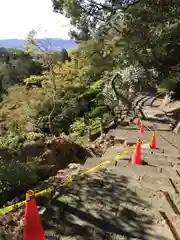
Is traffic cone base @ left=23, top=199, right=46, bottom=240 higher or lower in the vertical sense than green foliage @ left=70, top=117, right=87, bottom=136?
higher

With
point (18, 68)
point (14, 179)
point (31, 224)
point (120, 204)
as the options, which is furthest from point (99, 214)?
point (18, 68)

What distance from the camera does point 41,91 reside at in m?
17.2

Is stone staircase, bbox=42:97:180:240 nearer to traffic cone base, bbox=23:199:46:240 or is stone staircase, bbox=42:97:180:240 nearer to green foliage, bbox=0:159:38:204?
traffic cone base, bbox=23:199:46:240

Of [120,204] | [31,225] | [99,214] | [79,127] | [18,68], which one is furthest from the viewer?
[18,68]

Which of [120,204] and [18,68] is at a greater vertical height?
[120,204]

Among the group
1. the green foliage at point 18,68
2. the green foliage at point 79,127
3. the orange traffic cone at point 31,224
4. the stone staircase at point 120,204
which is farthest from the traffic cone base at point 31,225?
the green foliage at point 18,68

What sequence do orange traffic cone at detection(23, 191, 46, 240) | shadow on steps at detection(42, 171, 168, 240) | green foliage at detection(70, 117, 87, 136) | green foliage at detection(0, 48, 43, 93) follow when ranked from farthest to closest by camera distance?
1. green foliage at detection(0, 48, 43, 93)
2. green foliage at detection(70, 117, 87, 136)
3. shadow on steps at detection(42, 171, 168, 240)
4. orange traffic cone at detection(23, 191, 46, 240)

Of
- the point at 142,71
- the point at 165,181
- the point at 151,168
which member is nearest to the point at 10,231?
the point at 165,181

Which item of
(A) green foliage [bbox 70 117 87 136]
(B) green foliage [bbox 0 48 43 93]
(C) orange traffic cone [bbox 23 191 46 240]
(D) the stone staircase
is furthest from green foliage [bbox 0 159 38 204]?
(B) green foliage [bbox 0 48 43 93]

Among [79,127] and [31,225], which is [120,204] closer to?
[31,225]

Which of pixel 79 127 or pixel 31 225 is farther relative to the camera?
pixel 79 127

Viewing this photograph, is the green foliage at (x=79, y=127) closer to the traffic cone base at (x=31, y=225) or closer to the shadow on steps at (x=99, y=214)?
the shadow on steps at (x=99, y=214)

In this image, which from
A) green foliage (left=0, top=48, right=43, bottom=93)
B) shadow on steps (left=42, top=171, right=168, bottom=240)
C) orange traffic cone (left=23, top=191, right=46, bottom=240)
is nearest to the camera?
orange traffic cone (left=23, top=191, right=46, bottom=240)

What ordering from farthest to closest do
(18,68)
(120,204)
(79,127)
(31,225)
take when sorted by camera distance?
1. (18,68)
2. (79,127)
3. (120,204)
4. (31,225)
